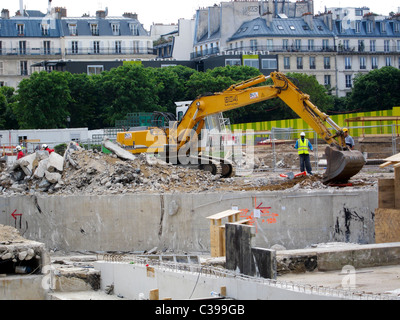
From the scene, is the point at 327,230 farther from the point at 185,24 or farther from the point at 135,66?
the point at 185,24

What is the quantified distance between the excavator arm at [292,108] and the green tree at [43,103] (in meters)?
32.9

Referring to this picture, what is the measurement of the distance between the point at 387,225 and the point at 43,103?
45922 mm

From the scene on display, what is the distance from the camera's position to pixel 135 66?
196ft

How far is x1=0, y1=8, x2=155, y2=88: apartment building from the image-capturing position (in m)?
77.4

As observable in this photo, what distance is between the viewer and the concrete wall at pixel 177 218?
1777 cm

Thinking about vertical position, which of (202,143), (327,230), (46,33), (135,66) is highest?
(46,33)

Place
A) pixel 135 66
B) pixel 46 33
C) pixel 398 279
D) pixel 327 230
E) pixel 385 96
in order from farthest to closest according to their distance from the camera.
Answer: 1. pixel 46 33
2. pixel 385 96
3. pixel 135 66
4. pixel 327 230
5. pixel 398 279

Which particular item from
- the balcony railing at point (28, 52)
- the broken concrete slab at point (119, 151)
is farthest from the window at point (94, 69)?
the broken concrete slab at point (119, 151)

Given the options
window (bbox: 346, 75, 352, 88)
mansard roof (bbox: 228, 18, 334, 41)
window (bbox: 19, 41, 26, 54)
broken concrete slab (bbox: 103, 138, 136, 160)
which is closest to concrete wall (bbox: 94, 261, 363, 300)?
broken concrete slab (bbox: 103, 138, 136, 160)

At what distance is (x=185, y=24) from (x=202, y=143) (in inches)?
2380

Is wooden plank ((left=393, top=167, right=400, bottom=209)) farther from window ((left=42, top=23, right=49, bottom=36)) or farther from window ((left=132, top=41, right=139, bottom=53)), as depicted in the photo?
window ((left=42, top=23, right=49, bottom=36))

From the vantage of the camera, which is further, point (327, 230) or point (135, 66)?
point (135, 66)

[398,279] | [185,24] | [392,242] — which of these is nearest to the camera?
[398,279]

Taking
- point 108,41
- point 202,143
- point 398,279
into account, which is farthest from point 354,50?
point 398,279
